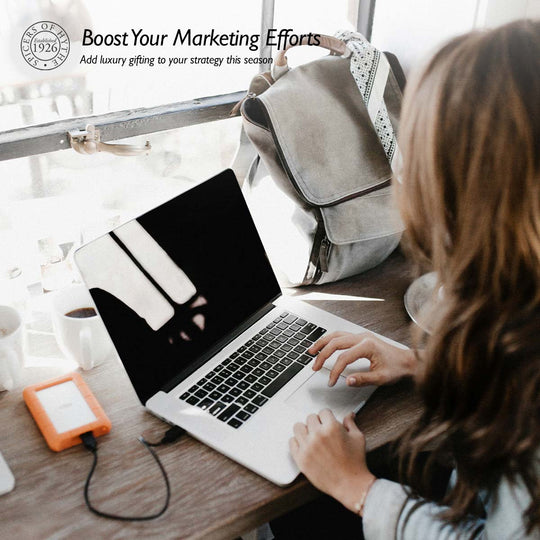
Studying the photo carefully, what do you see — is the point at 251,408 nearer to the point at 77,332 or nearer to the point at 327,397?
the point at 327,397

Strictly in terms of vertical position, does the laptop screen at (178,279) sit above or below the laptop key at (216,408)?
above

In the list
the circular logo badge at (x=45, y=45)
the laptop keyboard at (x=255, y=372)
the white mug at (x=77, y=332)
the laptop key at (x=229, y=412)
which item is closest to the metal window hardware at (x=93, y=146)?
the circular logo badge at (x=45, y=45)

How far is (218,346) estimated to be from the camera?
896 millimetres

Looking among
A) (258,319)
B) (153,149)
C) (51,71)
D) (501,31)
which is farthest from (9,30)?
(501,31)

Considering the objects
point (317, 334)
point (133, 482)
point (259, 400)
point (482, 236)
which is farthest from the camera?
point (317, 334)

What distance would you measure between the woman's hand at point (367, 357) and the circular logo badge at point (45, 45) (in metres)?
0.67

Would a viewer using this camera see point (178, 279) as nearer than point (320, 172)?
Yes

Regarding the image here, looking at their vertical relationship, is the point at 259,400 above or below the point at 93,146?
below

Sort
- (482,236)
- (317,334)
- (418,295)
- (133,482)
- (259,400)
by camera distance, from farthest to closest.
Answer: (418,295), (317,334), (259,400), (133,482), (482,236)

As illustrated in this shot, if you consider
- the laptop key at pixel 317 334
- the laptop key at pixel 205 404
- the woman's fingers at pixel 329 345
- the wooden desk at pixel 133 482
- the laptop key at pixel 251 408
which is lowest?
the wooden desk at pixel 133 482

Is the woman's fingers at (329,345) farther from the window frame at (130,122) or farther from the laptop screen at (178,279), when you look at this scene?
the window frame at (130,122)

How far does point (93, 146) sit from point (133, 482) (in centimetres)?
60

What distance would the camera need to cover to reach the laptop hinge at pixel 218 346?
829 mm

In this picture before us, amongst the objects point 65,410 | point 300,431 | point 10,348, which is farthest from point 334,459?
point 10,348
